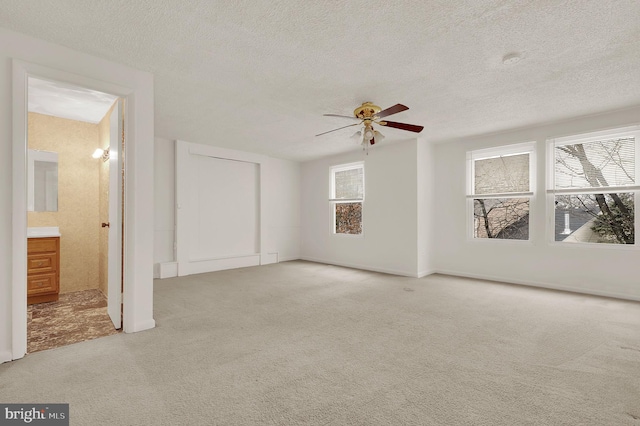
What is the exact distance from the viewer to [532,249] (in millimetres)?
4840

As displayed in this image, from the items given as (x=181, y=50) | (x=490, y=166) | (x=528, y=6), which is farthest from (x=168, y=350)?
(x=490, y=166)

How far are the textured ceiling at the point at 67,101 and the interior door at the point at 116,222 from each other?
0.64 meters

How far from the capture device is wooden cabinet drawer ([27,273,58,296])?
12.7ft

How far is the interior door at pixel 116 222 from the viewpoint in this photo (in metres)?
3.05

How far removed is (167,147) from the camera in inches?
224

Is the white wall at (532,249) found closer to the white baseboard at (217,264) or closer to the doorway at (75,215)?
the white baseboard at (217,264)

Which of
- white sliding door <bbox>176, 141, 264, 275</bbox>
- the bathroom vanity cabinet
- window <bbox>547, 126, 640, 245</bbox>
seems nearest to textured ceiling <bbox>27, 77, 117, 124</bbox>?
white sliding door <bbox>176, 141, 264, 275</bbox>

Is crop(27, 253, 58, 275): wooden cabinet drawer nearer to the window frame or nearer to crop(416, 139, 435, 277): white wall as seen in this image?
the window frame

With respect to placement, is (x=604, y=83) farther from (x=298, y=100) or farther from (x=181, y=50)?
(x=181, y=50)

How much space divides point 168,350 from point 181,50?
2.48 metres

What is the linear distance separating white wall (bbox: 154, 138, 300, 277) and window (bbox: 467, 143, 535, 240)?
13.1 ft

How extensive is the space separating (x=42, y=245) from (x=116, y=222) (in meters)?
1.71

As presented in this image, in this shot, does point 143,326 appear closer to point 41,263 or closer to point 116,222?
point 116,222

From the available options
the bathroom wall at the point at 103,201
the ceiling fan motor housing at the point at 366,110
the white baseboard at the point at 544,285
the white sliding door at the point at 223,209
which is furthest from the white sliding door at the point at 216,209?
the white baseboard at the point at 544,285
